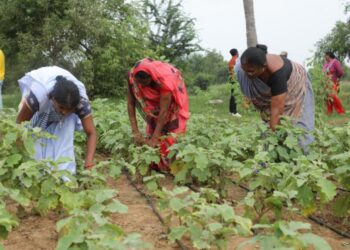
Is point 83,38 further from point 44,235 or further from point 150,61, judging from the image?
point 44,235

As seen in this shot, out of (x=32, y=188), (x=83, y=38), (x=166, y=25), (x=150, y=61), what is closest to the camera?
(x=32, y=188)

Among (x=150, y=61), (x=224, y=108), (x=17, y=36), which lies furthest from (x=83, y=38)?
(x=150, y=61)

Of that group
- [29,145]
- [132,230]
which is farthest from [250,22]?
[29,145]

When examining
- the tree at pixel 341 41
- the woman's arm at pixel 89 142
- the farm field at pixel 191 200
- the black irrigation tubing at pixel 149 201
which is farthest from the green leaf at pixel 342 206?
the tree at pixel 341 41

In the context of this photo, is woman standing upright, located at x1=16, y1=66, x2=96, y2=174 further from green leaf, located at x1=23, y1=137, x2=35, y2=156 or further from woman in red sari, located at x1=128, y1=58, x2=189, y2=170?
woman in red sari, located at x1=128, y1=58, x2=189, y2=170

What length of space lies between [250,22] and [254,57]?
229 inches

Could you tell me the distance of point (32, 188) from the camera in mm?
3064

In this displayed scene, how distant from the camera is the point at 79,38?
13500 millimetres

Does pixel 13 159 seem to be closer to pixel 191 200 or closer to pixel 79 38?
pixel 191 200

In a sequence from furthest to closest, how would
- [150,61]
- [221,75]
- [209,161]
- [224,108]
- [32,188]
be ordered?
[221,75] → [224,108] → [150,61] → [209,161] → [32,188]

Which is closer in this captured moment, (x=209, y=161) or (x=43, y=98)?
(x=43, y=98)

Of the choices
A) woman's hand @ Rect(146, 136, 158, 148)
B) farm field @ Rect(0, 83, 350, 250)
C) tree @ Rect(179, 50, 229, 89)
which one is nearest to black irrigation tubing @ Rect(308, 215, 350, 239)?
farm field @ Rect(0, 83, 350, 250)

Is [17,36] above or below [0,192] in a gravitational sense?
above

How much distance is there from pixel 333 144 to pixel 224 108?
848cm
